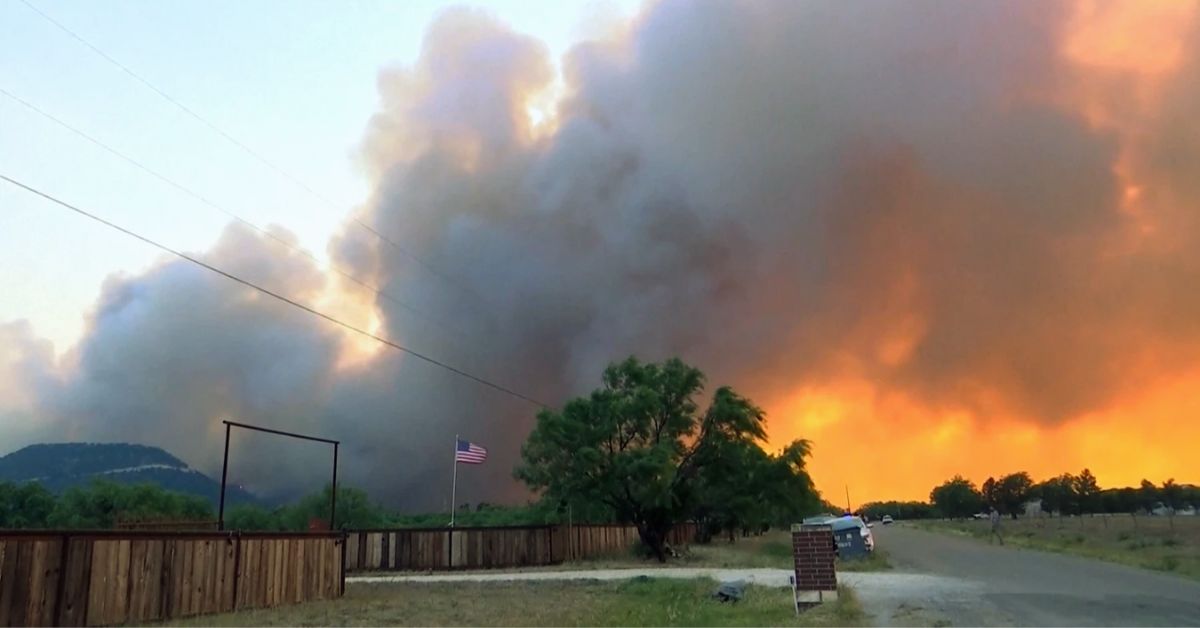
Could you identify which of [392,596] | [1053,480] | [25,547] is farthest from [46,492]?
[1053,480]

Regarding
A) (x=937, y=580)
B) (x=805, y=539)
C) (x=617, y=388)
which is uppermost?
(x=617, y=388)

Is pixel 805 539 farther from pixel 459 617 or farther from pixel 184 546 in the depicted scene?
pixel 184 546

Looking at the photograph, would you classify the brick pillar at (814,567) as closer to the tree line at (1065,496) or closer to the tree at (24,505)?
the tree at (24,505)

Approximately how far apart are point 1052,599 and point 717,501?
97.4ft

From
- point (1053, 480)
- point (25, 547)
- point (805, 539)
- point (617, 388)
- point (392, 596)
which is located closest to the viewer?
point (25, 547)

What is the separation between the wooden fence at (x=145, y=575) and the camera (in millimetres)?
13383

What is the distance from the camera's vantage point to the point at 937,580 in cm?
2542

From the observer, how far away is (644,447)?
42.4 metres

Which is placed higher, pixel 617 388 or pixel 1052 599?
pixel 617 388

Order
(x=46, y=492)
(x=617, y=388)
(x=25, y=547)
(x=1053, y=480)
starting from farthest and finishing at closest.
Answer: (x=1053, y=480) < (x=46, y=492) < (x=617, y=388) < (x=25, y=547)

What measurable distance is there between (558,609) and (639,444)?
25783mm

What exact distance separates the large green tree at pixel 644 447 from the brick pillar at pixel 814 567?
904 inches

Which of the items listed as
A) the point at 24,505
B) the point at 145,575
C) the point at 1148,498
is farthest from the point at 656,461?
the point at 1148,498

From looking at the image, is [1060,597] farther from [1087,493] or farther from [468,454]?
[1087,493]
